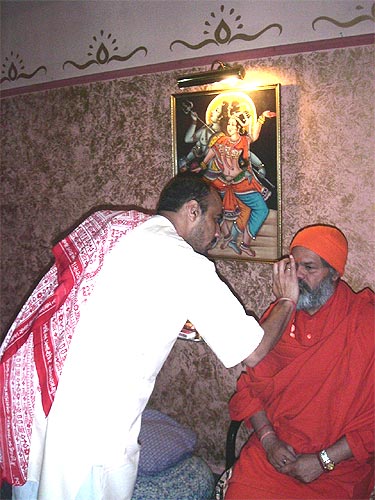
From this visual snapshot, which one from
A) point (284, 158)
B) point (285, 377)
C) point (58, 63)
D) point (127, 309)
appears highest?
point (58, 63)

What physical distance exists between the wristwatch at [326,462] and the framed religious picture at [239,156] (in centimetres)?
97

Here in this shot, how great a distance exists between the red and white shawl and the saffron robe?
0.82 m

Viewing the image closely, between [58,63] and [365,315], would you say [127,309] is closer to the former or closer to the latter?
[365,315]

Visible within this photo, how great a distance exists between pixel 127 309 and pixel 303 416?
91 cm

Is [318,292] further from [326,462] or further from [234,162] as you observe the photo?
[234,162]

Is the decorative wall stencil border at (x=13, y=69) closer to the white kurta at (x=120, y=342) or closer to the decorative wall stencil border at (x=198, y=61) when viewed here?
the decorative wall stencil border at (x=198, y=61)

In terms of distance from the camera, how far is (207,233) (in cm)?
177

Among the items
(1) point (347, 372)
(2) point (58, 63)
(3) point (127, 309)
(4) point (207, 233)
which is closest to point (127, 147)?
(2) point (58, 63)

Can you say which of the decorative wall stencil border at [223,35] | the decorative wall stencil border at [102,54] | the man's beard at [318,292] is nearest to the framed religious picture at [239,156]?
the decorative wall stencil border at [223,35]

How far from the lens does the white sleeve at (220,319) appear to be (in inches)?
58.5

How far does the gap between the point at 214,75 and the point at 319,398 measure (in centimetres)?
158

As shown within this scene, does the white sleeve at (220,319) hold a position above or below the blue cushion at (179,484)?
above

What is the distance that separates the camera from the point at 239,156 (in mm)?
2463

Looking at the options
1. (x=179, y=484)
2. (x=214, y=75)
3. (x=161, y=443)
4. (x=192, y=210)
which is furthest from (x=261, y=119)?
(x=179, y=484)
